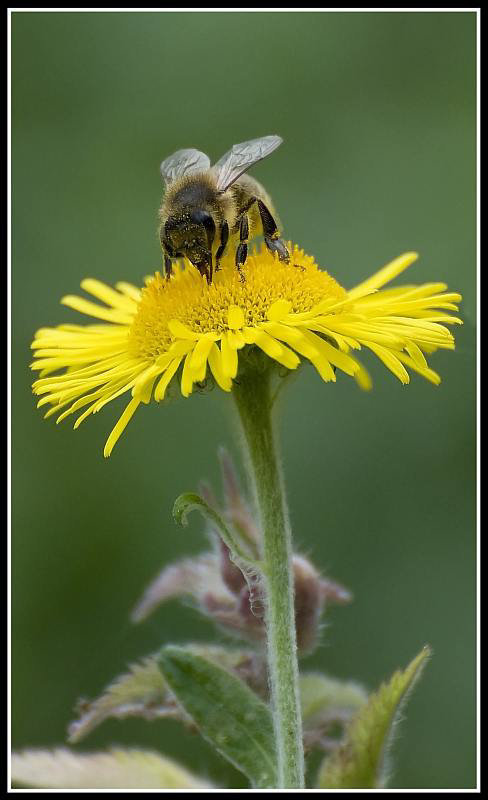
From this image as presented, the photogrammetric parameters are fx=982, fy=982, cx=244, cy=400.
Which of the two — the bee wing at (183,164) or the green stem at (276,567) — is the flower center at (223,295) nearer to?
the green stem at (276,567)

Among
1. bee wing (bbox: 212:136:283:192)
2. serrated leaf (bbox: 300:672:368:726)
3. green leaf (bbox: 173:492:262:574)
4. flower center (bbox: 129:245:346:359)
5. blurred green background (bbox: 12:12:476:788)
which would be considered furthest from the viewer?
blurred green background (bbox: 12:12:476:788)

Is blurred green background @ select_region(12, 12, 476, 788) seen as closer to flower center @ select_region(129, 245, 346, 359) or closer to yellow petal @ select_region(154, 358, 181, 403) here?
flower center @ select_region(129, 245, 346, 359)

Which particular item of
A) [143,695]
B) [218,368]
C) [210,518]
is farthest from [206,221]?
[143,695]

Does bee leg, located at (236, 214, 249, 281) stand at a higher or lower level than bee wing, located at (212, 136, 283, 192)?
lower

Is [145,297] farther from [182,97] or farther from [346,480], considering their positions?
[182,97]

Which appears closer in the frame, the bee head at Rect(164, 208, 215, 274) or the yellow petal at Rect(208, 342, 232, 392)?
the yellow petal at Rect(208, 342, 232, 392)

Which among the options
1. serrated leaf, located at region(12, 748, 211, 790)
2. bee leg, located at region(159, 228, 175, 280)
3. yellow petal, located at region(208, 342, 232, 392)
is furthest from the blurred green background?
yellow petal, located at region(208, 342, 232, 392)

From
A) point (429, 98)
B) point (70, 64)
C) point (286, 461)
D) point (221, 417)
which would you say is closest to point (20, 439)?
point (221, 417)

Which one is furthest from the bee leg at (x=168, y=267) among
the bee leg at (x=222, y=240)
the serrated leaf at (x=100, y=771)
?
the serrated leaf at (x=100, y=771)
